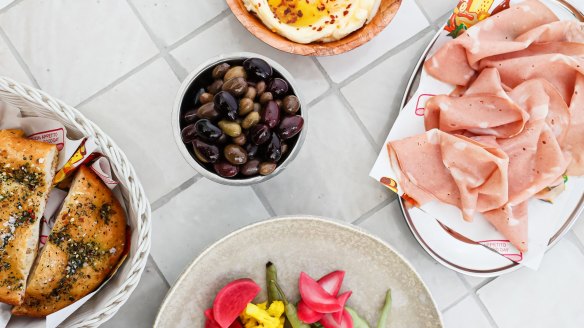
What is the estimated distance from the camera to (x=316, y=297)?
1.10 meters

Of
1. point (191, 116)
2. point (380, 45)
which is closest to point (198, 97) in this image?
point (191, 116)

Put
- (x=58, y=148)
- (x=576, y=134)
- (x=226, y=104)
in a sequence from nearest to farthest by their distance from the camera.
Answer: (x=226, y=104)
(x=58, y=148)
(x=576, y=134)

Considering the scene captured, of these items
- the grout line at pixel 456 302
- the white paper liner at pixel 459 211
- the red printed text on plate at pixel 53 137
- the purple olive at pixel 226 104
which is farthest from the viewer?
the grout line at pixel 456 302

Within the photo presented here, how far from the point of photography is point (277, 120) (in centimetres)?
100

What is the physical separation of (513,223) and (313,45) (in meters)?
0.56

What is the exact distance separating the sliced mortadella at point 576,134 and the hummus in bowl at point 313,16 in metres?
0.46

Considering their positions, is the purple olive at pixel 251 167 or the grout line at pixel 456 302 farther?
the grout line at pixel 456 302

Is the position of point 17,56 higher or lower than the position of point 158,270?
higher

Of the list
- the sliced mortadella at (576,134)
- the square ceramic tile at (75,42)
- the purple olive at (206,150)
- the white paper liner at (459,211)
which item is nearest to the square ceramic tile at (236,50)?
the square ceramic tile at (75,42)

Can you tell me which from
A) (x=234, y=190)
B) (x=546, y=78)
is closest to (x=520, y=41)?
(x=546, y=78)

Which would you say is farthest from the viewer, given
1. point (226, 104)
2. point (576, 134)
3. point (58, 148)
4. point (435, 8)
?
point (435, 8)

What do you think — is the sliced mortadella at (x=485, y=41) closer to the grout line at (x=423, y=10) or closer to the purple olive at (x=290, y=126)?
the grout line at (x=423, y=10)

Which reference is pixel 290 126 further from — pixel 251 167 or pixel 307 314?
pixel 307 314

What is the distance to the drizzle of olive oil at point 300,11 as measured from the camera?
1.14 metres
